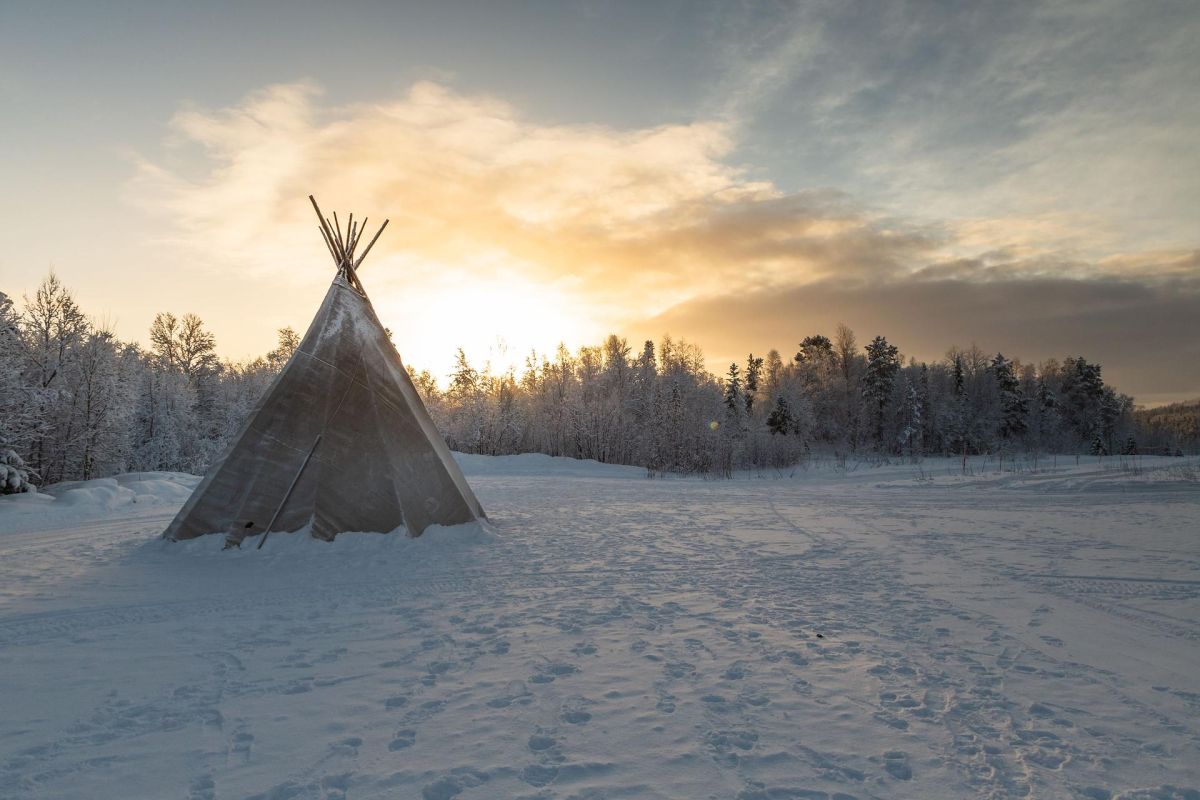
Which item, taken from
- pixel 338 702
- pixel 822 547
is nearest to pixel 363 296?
pixel 338 702

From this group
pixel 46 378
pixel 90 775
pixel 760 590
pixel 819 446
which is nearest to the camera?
pixel 90 775

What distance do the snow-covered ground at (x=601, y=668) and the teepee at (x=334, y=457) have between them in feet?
1.31

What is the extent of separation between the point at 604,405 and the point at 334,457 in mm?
28223

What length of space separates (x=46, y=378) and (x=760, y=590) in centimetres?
2768

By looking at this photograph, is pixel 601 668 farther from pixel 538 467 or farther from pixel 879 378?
pixel 879 378

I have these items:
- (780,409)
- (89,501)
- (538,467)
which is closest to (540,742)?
(89,501)

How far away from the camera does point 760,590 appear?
249 inches

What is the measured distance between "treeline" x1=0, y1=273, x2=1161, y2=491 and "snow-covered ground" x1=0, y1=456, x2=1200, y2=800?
12.6 metres

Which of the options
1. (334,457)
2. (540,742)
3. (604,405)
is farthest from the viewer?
(604,405)

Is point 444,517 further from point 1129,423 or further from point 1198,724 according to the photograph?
point 1129,423

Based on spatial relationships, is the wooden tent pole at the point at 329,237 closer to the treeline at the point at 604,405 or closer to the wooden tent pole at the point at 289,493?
the wooden tent pole at the point at 289,493

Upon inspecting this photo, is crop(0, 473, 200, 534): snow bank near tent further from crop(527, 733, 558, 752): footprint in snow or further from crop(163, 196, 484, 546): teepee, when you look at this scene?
crop(527, 733, 558, 752): footprint in snow

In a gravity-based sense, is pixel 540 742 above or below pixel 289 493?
below

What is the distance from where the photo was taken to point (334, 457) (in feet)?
27.4
